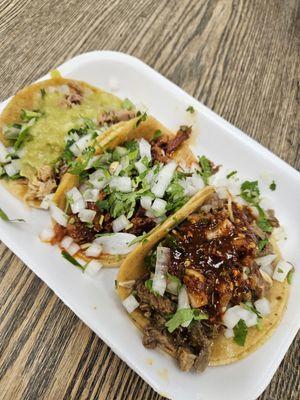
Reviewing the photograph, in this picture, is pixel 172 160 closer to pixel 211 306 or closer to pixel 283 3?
pixel 211 306

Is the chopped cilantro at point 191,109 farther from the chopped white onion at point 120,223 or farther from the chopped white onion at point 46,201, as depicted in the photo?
the chopped white onion at point 46,201

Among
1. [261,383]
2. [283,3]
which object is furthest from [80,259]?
[283,3]

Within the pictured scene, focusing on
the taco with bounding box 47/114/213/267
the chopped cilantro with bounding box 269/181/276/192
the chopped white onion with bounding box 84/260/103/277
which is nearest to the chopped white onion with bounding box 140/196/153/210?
the taco with bounding box 47/114/213/267

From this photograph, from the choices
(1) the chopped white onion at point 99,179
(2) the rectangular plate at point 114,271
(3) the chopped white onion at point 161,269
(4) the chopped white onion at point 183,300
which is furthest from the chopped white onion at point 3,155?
(4) the chopped white onion at point 183,300

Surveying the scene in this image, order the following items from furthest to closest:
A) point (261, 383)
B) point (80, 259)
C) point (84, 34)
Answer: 1. point (84, 34)
2. point (80, 259)
3. point (261, 383)

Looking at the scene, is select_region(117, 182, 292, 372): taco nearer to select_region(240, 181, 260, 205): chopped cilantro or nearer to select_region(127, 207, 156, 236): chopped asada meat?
select_region(127, 207, 156, 236): chopped asada meat

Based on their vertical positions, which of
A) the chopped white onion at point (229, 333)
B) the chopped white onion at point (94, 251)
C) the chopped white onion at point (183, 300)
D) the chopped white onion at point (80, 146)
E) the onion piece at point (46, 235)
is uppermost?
the chopped white onion at point (80, 146)
